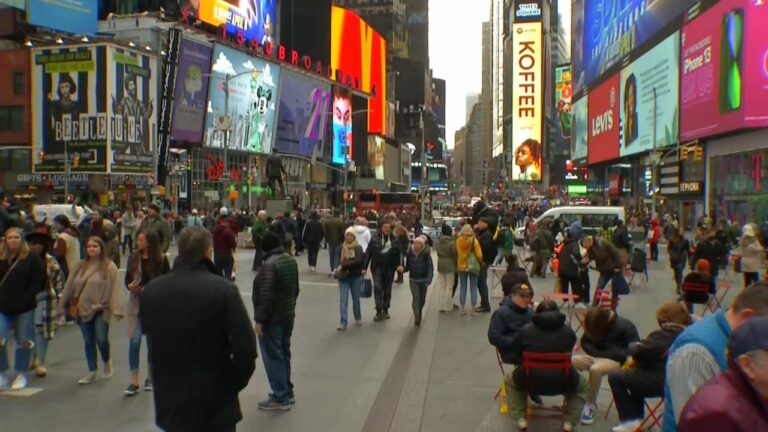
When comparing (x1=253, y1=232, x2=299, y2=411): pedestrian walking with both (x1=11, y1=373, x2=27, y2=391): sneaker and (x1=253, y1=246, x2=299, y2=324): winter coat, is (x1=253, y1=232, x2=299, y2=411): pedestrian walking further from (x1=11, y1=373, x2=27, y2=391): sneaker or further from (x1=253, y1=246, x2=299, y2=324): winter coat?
(x1=11, y1=373, x2=27, y2=391): sneaker

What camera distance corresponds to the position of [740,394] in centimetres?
256

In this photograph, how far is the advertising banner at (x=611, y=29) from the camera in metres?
55.4

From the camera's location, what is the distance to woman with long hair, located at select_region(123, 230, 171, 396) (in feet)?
25.1

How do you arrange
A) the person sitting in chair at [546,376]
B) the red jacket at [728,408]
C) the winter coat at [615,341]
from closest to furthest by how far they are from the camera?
1. the red jacket at [728,408]
2. the person sitting in chair at [546,376]
3. the winter coat at [615,341]

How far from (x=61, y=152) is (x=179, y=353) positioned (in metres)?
46.3

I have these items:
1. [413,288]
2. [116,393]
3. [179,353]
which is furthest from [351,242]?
[179,353]

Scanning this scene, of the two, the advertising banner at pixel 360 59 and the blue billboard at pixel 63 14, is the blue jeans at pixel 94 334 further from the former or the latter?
the advertising banner at pixel 360 59

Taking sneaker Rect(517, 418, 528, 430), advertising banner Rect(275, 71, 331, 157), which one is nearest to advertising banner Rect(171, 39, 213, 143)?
advertising banner Rect(275, 71, 331, 157)

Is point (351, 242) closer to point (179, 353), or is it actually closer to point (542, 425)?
point (542, 425)

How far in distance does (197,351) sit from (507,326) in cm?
422

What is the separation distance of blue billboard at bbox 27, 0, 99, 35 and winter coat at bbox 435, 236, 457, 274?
48149 mm

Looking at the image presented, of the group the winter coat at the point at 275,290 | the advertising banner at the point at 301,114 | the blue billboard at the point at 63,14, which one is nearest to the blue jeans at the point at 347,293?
the winter coat at the point at 275,290

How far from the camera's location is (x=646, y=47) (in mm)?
58250

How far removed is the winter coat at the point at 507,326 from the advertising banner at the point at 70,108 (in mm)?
40945
